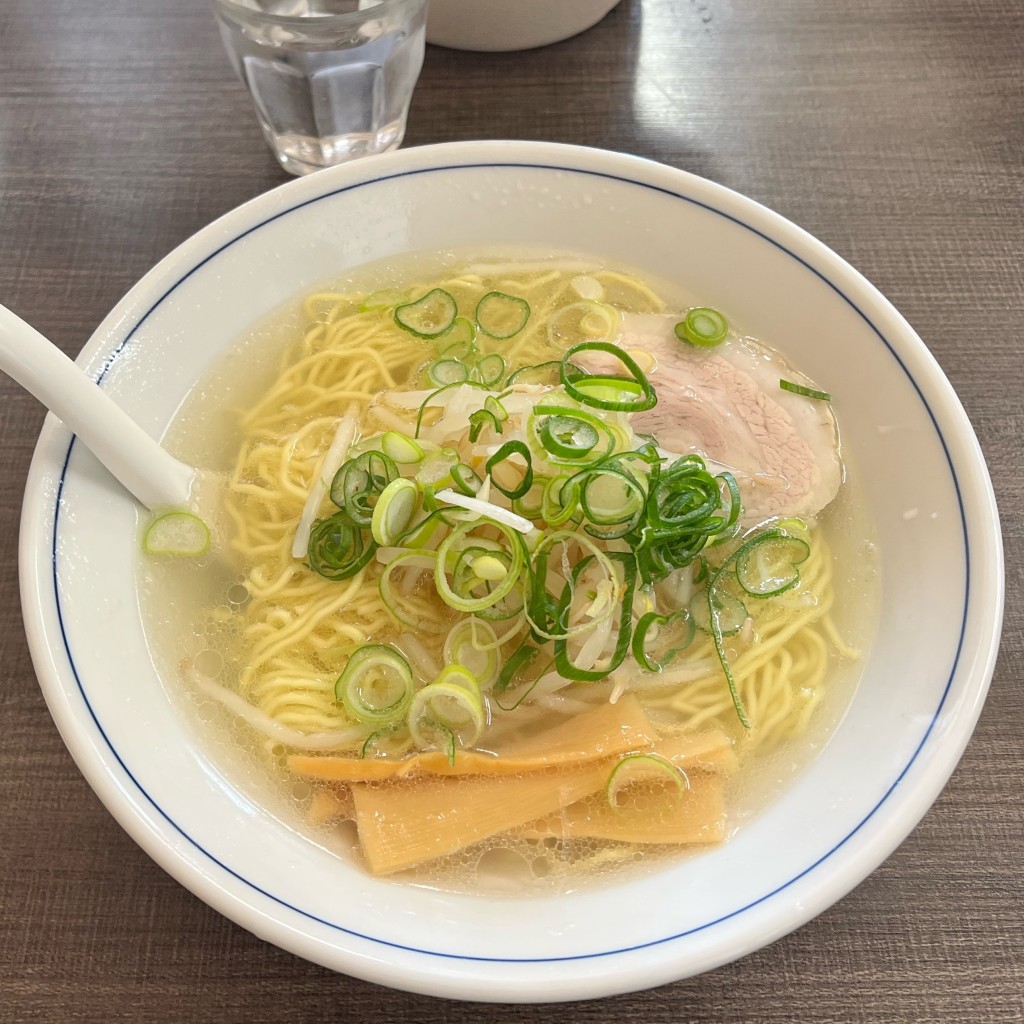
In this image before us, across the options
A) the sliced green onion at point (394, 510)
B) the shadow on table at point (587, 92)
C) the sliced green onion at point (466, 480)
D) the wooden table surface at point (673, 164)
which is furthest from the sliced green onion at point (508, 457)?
the shadow on table at point (587, 92)

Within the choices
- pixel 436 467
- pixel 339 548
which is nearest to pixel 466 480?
pixel 436 467

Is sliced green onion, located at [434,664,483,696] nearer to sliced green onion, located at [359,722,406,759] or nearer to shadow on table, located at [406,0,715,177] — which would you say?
sliced green onion, located at [359,722,406,759]

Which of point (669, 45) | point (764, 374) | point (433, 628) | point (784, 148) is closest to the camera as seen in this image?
point (433, 628)

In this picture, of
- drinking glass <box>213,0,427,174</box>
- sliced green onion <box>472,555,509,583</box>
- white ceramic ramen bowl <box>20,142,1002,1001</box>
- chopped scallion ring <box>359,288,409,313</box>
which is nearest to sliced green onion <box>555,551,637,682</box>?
sliced green onion <box>472,555,509,583</box>

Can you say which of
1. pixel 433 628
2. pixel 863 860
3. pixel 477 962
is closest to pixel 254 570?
pixel 433 628

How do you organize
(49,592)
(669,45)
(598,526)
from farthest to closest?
1. (669,45)
2. (598,526)
3. (49,592)

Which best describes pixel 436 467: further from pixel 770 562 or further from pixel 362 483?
pixel 770 562

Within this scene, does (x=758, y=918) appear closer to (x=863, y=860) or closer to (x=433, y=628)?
(x=863, y=860)
